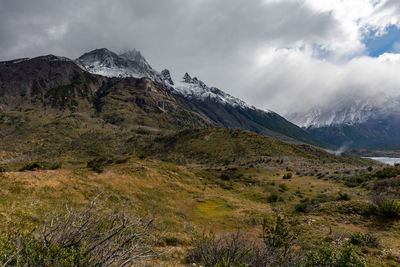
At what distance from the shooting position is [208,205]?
986 inches

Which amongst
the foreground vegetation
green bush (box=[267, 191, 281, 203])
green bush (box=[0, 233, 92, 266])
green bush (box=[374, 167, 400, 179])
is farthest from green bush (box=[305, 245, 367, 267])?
green bush (box=[374, 167, 400, 179])

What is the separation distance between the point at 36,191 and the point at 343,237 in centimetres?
2225

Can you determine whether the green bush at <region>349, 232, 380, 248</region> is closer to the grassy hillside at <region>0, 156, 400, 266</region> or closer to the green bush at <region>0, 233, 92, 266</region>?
the grassy hillside at <region>0, 156, 400, 266</region>

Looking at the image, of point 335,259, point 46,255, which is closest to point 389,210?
point 335,259

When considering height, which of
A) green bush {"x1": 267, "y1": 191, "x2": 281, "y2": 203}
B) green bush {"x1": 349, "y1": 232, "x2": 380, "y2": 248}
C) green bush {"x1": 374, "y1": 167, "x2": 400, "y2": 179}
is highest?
green bush {"x1": 374, "y1": 167, "x2": 400, "y2": 179}

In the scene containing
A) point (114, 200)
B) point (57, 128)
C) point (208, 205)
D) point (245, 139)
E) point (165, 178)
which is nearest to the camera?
point (114, 200)

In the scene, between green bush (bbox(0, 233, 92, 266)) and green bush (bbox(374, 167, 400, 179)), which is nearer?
green bush (bbox(0, 233, 92, 266))

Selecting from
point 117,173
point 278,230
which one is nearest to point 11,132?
point 117,173

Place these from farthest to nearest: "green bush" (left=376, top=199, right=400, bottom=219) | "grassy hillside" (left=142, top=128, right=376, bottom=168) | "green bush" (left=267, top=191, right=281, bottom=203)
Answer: "grassy hillside" (left=142, top=128, right=376, bottom=168)
"green bush" (left=267, top=191, right=281, bottom=203)
"green bush" (left=376, top=199, right=400, bottom=219)

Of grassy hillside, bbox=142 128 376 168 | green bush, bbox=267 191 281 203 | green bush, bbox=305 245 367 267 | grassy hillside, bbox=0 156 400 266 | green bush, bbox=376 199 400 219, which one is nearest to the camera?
green bush, bbox=305 245 367 267

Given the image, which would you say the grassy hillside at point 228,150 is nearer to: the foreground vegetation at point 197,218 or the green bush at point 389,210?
the foreground vegetation at point 197,218

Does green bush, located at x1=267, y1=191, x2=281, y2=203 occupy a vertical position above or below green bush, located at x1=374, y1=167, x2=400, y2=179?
below

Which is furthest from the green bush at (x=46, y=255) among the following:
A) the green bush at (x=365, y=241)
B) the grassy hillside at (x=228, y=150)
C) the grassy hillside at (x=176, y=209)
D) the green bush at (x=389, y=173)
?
the grassy hillside at (x=228, y=150)

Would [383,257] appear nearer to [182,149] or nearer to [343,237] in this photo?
[343,237]
